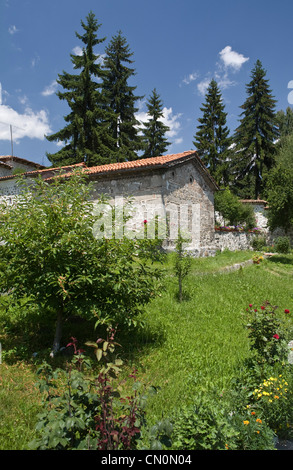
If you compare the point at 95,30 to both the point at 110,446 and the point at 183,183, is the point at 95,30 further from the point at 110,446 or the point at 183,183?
the point at 110,446

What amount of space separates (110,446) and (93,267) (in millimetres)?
2236

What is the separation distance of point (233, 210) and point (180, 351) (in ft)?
54.5

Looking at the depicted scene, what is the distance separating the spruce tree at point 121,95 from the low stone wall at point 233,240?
12.2 meters

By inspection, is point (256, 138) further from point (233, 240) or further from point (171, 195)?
point (171, 195)

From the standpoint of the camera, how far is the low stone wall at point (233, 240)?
53.8 ft

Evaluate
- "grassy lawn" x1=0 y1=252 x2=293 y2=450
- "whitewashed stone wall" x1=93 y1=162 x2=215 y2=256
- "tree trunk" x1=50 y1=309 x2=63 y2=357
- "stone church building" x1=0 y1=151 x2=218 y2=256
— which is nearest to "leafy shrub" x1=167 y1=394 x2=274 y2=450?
"grassy lawn" x1=0 y1=252 x2=293 y2=450

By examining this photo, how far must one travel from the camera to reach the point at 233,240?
56.7 feet

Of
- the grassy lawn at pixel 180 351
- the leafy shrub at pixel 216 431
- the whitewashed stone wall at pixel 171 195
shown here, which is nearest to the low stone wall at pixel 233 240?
the whitewashed stone wall at pixel 171 195

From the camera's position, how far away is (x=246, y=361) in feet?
14.5

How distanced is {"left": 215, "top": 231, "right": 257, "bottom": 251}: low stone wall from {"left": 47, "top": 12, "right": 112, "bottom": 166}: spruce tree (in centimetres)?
1085

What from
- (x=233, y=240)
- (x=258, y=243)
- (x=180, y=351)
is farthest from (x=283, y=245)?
(x=180, y=351)

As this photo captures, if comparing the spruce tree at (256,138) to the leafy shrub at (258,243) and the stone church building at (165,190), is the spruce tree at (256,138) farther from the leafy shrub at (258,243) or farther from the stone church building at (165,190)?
the stone church building at (165,190)

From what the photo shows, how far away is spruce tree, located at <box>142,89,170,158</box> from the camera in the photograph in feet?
91.5

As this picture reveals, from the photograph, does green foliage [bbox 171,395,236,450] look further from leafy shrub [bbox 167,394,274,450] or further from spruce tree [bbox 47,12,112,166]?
spruce tree [bbox 47,12,112,166]
